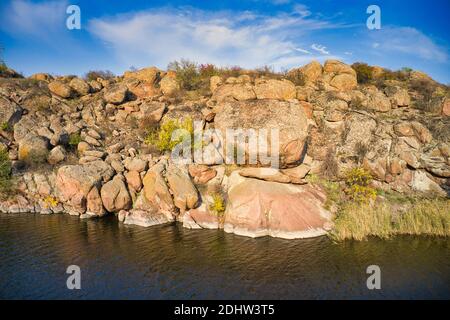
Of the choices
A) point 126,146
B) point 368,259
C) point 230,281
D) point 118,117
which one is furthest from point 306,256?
point 118,117

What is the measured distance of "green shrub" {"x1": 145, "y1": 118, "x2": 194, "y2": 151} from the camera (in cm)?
2790

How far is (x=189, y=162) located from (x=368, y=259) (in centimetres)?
1549

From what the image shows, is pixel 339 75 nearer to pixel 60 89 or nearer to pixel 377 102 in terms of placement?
pixel 377 102

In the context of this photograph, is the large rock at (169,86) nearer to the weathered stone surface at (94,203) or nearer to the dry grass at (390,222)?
the weathered stone surface at (94,203)

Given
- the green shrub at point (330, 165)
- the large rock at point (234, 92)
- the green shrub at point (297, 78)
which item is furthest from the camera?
the green shrub at point (297, 78)

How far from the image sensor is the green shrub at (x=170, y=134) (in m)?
27.9

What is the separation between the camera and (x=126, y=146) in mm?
30484

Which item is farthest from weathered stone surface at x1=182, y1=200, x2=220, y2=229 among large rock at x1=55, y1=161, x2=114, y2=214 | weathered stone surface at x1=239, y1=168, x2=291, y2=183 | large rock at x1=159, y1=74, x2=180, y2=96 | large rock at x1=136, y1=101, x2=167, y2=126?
large rock at x1=159, y1=74, x2=180, y2=96

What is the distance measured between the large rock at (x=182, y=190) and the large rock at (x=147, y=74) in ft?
66.7

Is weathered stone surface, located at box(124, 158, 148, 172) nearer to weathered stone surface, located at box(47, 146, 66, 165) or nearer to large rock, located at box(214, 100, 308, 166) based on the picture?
weathered stone surface, located at box(47, 146, 66, 165)

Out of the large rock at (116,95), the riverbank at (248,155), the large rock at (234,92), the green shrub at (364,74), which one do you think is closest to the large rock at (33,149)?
the riverbank at (248,155)

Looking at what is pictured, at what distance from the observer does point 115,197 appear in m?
24.2

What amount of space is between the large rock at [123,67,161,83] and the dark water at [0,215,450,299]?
79.9 feet
